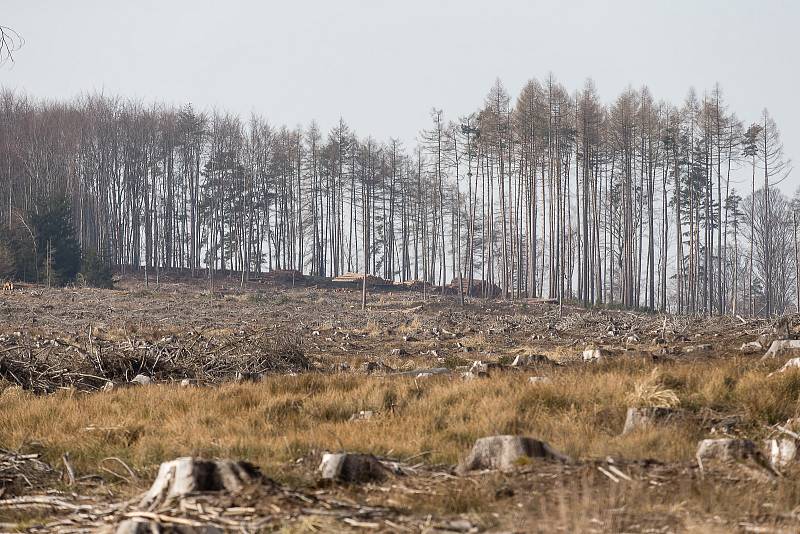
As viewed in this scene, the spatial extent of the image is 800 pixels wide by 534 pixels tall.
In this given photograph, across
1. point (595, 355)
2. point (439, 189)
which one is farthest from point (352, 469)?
point (439, 189)

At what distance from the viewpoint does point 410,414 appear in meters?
6.88

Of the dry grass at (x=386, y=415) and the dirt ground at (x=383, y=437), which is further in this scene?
the dry grass at (x=386, y=415)

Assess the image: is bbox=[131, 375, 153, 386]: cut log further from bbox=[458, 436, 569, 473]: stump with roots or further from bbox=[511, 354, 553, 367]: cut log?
bbox=[458, 436, 569, 473]: stump with roots

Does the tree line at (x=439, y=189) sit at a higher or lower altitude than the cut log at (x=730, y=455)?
higher

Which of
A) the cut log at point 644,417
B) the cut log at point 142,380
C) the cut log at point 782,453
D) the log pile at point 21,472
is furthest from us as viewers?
the cut log at point 142,380

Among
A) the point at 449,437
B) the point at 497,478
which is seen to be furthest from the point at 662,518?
the point at 449,437

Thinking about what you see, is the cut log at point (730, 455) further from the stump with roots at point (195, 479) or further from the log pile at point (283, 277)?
the log pile at point (283, 277)

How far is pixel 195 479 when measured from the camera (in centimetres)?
393

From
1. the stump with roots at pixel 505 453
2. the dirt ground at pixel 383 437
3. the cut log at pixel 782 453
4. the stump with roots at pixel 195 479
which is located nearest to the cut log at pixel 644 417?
the dirt ground at pixel 383 437

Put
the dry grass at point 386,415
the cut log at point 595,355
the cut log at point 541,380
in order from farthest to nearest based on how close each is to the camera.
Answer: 1. the cut log at point 595,355
2. the cut log at point 541,380
3. the dry grass at point 386,415

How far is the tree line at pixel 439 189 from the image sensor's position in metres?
51.2

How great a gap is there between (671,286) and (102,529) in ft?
315

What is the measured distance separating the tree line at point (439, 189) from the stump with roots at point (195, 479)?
150 ft

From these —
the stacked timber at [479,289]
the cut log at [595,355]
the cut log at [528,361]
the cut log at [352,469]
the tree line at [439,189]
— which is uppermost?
the tree line at [439,189]
